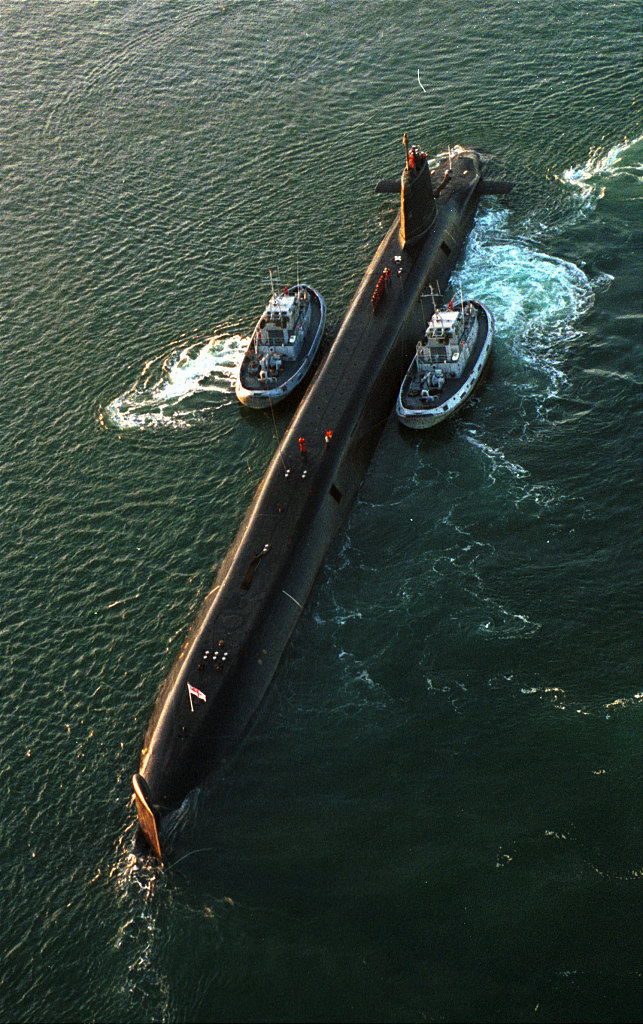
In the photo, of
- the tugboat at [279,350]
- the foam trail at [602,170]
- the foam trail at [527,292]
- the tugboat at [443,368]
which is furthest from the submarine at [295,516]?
the foam trail at [602,170]

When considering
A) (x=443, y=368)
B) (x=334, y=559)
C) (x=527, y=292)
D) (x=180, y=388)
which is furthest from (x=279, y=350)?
(x=527, y=292)

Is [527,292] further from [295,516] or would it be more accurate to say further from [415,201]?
[295,516]

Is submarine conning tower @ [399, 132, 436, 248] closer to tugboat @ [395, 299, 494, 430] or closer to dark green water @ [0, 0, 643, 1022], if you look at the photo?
dark green water @ [0, 0, 643, 1022]

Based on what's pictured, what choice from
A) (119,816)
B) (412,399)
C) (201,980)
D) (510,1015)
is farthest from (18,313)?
(510,1015)

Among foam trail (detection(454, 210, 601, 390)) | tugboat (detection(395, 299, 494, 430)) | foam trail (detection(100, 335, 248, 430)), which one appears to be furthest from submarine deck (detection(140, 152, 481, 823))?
foam trail (detection(100, 335, 248, 430))

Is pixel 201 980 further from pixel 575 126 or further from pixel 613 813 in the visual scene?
pixel 575 126

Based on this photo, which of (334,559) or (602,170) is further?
(602,170)
